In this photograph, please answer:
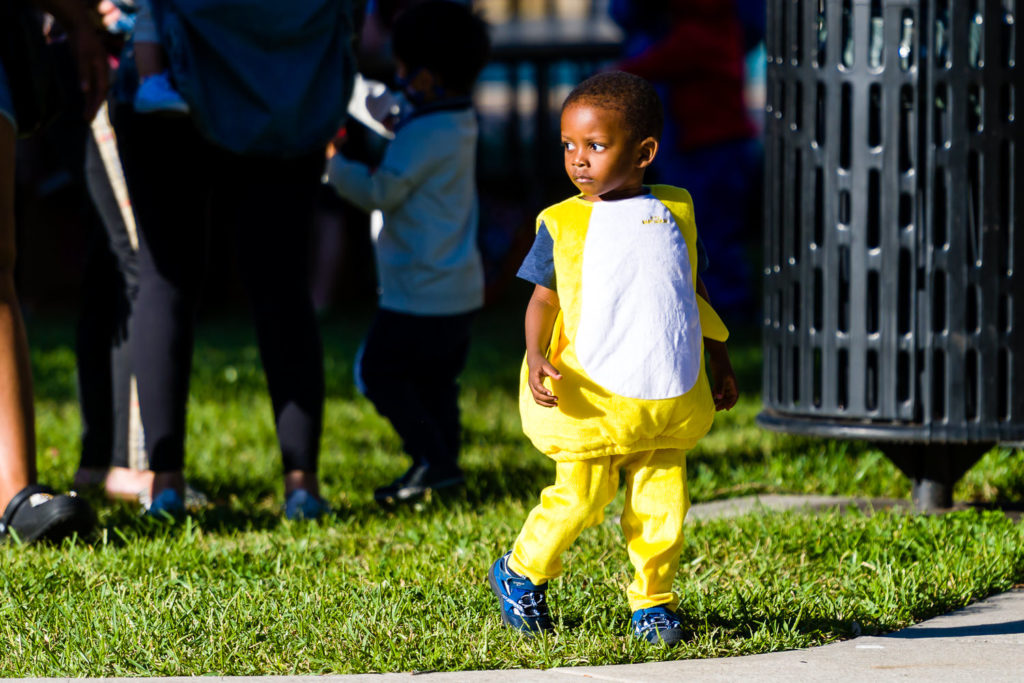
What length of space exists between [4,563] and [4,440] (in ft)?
1.40

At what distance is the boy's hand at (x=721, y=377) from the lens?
9.48ft

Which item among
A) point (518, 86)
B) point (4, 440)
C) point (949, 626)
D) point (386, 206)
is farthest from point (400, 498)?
point (518, 86)

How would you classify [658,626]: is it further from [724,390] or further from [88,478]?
[88,478]

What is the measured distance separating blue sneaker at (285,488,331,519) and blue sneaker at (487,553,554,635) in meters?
1.27

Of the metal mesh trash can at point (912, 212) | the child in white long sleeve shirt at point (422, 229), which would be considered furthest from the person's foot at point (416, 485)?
the metal mesh trash can at point (912, 212)

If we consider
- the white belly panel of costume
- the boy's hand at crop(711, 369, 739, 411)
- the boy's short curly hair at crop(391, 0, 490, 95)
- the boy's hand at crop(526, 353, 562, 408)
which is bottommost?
the boy's hand at crop(711, 369, 739, 411)

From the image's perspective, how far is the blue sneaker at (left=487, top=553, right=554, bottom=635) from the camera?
2881mm

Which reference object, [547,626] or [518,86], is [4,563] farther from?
[518,86]

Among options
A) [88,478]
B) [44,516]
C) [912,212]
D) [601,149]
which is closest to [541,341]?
[601,149]

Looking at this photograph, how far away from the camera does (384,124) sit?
4.60 metres

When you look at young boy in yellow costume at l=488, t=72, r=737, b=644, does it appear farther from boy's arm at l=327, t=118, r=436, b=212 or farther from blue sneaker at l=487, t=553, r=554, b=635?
boy's arm at l=327, t=118, r=436, b=212

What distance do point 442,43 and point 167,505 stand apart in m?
1.53

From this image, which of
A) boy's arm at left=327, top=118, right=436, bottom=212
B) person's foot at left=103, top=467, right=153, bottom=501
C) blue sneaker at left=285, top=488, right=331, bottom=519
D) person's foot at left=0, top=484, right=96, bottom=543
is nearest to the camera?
person's foot at left=0, top=484, right=96, bottom=543

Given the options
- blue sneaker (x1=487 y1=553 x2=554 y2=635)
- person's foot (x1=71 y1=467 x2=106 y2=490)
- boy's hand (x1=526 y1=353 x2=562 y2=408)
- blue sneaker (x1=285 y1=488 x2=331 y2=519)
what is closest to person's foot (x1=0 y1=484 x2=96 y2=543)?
blue sneaker (x1=285 y1=488 x2=331 y2=519)
